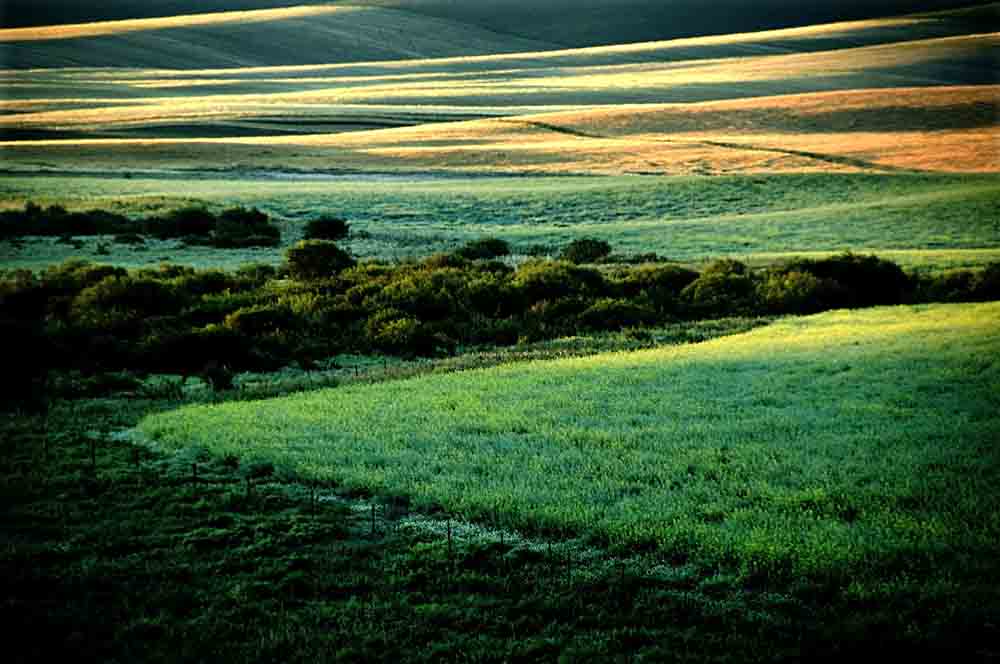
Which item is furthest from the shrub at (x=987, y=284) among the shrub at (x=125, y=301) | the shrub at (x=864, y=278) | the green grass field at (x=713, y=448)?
the shrub at (x=125, y=301)

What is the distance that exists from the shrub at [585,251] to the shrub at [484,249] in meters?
2.65

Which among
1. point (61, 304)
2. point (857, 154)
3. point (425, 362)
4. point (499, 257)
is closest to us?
point (425, 362)

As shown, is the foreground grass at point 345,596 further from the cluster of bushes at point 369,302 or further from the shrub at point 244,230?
the shrub at point 244,230

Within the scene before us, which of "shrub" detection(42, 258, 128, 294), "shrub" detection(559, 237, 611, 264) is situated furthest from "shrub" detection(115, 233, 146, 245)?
"shrub" detection(559, 237, 611, 264)

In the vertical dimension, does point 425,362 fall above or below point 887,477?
below

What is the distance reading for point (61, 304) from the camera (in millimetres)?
35000

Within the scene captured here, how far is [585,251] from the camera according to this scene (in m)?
49.6

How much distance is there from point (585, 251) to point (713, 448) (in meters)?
32.2

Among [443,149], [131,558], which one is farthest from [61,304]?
[443,149]

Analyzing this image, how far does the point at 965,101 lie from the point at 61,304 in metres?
82.1

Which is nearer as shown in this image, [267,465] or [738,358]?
[267,465]

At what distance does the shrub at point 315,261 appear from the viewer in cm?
4331

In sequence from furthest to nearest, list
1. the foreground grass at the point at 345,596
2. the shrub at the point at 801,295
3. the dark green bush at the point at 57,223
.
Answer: the dark green bush at the point at 57,223 < the shrub at the point at 801,295 < the foreground grass at the point at 345,596

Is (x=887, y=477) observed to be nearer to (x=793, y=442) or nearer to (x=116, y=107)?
(x=793, y=442)
